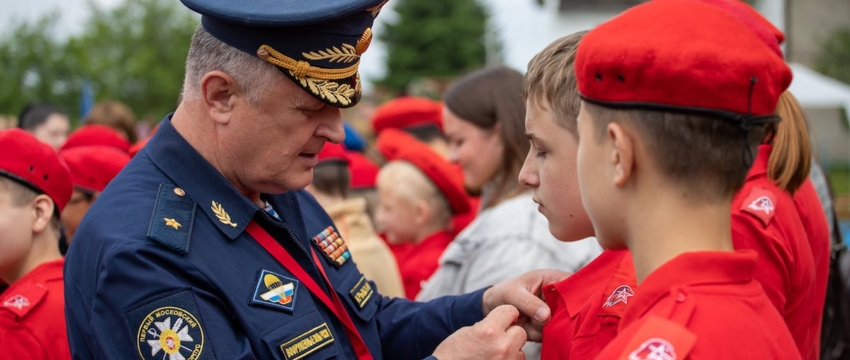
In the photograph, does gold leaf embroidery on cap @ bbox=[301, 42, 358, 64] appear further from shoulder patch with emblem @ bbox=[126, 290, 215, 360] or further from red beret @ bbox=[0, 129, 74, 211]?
red beret @ bbox=[0, 129, 74, 211]

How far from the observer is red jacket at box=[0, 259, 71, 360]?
294 centimetres

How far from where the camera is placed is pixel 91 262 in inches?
92.0

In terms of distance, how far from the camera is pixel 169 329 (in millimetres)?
2211

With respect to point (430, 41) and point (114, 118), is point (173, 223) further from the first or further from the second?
point (430, 41)

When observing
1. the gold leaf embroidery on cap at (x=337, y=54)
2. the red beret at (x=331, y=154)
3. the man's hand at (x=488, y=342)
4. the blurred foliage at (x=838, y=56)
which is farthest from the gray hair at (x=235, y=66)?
the blurred foliage at (x=838, y=56)

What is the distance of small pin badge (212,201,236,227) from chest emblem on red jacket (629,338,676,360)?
1.26 metres

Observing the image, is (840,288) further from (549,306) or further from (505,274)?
(549,306)

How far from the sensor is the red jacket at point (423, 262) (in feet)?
19.6

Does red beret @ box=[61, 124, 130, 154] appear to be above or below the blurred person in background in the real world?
below

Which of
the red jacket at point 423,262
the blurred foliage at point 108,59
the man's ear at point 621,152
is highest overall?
the blurred foliage at point 108,59

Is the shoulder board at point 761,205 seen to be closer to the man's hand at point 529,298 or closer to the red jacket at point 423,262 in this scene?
the man's hand at point 529,298

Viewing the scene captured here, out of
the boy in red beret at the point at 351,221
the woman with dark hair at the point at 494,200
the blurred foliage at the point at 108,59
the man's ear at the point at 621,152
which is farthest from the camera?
the blurred foliage at the point at 108,59

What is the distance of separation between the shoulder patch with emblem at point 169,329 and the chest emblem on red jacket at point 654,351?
42.2 inches

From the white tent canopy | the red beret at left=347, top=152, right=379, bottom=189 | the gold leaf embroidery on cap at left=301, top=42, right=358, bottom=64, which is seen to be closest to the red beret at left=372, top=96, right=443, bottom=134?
the red beret at left=347, top=152, right=379, bottom=189
